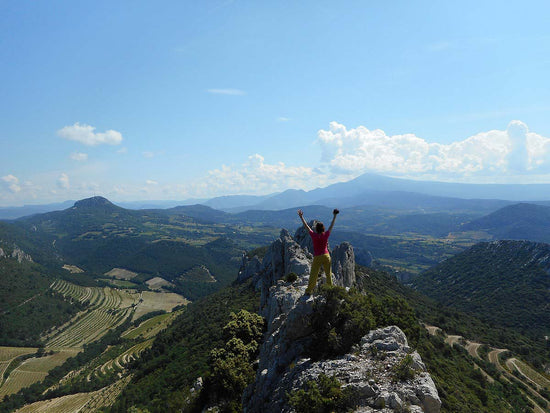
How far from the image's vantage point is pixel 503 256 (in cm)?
16825

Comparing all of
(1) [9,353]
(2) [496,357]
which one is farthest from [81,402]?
(2) [496,357]

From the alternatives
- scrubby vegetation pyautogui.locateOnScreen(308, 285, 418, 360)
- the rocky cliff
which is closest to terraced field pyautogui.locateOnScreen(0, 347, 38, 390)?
the rocky cliff

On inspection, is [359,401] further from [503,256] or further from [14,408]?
[503,256]

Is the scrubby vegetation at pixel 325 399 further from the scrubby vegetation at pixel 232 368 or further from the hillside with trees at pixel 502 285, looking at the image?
the hillside with trees at pixel 502 285

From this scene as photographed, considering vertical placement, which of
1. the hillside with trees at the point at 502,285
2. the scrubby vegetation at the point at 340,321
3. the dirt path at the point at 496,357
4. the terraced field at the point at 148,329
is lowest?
the terraced field at the point at 148,329

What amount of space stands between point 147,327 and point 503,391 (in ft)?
641

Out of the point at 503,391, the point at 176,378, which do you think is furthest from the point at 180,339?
the point at 503,391

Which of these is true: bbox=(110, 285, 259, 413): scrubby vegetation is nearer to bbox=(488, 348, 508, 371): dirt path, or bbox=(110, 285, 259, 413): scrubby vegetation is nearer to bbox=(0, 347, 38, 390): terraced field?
bbox=(488, 348, 508, 371): dirt path

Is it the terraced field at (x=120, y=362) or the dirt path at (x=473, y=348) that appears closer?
Answer: the dirt path at (x=473, y=348)

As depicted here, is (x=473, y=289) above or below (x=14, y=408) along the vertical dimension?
above

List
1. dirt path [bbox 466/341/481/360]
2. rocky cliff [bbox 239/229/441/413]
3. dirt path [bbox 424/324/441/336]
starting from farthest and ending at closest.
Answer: dirt path [bbox 424/324/441/336] → dirt path [bbox 466/341/481/360] → rocky cliff [bbox 239/229/441/413]

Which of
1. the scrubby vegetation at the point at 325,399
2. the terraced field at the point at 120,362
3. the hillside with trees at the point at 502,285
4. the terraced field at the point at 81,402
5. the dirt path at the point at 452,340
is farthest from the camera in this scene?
the terraced field at the point at 120,362

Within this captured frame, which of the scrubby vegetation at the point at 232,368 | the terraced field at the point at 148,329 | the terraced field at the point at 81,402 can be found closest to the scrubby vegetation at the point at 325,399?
the scrubby vegetation at the point at 232,368

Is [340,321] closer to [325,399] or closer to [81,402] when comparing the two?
[325,399]
